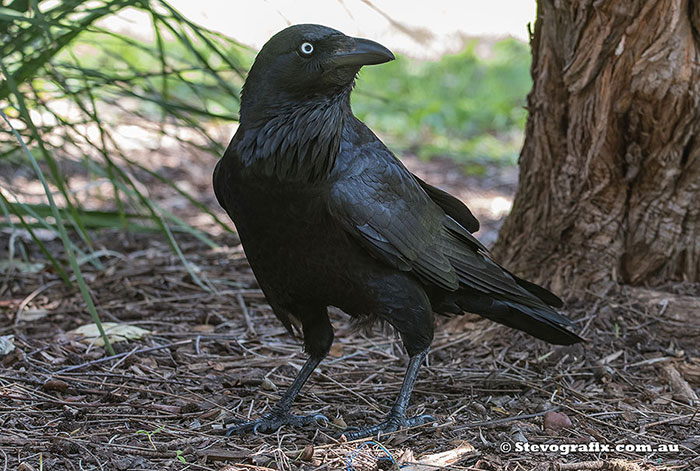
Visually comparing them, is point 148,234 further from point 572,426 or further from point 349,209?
point 572,426

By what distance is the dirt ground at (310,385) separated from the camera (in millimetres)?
2588

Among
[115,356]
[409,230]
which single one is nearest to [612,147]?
[409,230]

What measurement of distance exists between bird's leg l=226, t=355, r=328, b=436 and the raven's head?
1.13 m

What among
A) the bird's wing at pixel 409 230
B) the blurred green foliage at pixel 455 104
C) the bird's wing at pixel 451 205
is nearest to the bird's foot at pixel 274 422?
the bird's wing at pixel 409 230

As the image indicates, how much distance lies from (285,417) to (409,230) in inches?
35.5

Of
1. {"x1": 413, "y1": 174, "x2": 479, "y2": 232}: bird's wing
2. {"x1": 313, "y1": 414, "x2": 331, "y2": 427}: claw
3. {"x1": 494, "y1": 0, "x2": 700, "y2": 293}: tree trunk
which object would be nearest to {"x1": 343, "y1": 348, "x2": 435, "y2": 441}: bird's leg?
{"x1": 313, "y1": 414, "x2": 331, "y2": 427}: claw

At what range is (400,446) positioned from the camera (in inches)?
107

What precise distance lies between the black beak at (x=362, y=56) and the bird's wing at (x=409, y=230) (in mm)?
394

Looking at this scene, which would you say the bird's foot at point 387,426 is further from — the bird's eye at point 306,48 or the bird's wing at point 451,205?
the bird's eye at point 306,48

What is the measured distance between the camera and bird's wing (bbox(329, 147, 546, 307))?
2906 millimetres

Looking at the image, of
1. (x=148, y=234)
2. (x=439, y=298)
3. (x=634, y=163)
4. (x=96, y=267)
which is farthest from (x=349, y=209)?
(x=148, y=234)

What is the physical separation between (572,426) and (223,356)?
167 centimetres

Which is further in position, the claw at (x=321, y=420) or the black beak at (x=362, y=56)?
the claw at (x=321, y=420)

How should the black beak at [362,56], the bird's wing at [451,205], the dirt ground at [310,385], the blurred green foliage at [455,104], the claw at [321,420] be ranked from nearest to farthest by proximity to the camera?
the dirt ground at [310,385] → the black beak at [362,56] → the claw at [321,420] → the bird's wing at [451,205] → the blurred green foliage at [455,104]
